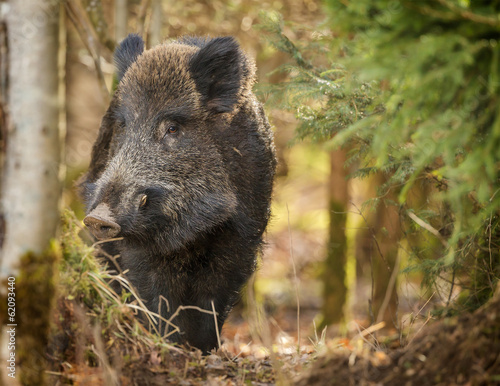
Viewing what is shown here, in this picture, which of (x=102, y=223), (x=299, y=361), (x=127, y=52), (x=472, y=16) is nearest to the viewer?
(x=472, y=16)

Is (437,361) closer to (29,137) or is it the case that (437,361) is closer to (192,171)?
(29,137)

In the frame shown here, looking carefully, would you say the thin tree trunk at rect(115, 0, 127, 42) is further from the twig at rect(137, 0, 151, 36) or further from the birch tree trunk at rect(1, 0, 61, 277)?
the birch tree trunk at rect(1, 0, 61, 277)

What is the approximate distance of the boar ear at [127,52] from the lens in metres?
4.83

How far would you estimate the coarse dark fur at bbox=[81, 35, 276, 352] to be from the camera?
4.26m

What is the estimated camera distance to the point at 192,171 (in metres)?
4.37

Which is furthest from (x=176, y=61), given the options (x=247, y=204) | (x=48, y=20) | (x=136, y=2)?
(x=136, y=2)

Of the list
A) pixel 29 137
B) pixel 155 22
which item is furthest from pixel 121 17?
pixel 29 137

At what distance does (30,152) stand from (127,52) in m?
2.17

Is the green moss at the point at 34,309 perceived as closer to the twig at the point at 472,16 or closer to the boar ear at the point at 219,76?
the boar ear at the point at 219,76

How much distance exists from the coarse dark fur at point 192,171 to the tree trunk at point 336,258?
3171mm

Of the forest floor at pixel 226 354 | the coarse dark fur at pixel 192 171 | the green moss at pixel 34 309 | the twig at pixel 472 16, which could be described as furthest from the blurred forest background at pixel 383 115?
the green moss at pixel 34 309

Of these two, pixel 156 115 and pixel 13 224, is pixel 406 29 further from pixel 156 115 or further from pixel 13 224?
pixel 156 115

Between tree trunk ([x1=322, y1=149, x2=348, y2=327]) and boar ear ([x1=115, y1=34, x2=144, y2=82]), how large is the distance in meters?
3.69

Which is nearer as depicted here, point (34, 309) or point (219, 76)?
point (34, 309)
